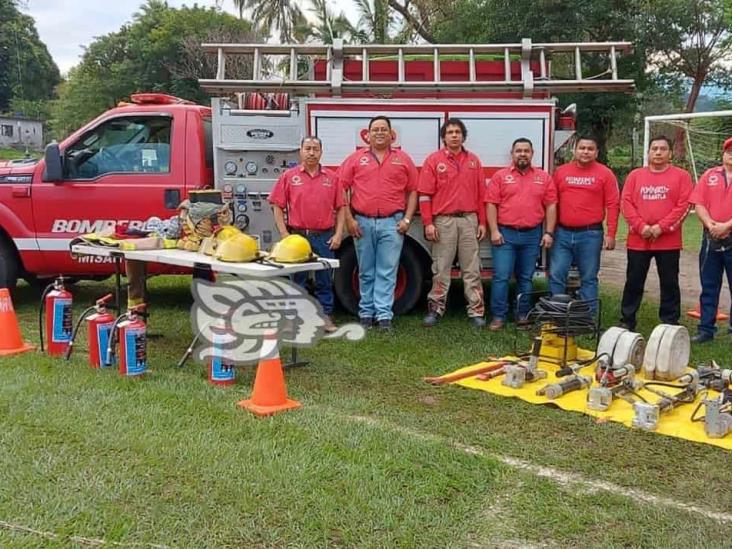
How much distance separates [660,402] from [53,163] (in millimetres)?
5633

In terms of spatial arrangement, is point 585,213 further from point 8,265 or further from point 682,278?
point 8,265

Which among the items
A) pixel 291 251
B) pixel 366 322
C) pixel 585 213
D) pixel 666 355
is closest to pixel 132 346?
pixel 291 251

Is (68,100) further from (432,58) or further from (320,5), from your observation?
(432,58)

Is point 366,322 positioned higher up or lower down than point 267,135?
lower down

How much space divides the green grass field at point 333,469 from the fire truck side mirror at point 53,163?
237 cm

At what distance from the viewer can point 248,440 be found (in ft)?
13.2

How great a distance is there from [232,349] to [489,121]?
3.35 metres

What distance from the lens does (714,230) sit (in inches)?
250

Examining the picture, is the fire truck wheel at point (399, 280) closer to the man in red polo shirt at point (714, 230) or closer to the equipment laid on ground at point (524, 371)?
the equipment laid on ground at point (524, 371)

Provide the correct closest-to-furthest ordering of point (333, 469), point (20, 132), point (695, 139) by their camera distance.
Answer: point (333, 469) < point (695, 139) < point (20, 132)

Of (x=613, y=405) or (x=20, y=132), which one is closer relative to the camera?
(x=613, y=405)

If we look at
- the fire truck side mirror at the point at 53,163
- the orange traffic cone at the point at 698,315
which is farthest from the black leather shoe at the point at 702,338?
the fire truck side mirror at the point at 53,163

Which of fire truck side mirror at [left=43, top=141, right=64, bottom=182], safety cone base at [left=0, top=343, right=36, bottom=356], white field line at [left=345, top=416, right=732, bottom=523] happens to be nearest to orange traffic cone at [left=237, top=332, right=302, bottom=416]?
white field line at [left=345, top=416, right=732, bottom=523]

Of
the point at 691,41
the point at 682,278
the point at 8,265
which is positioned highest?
the point at 691,41
